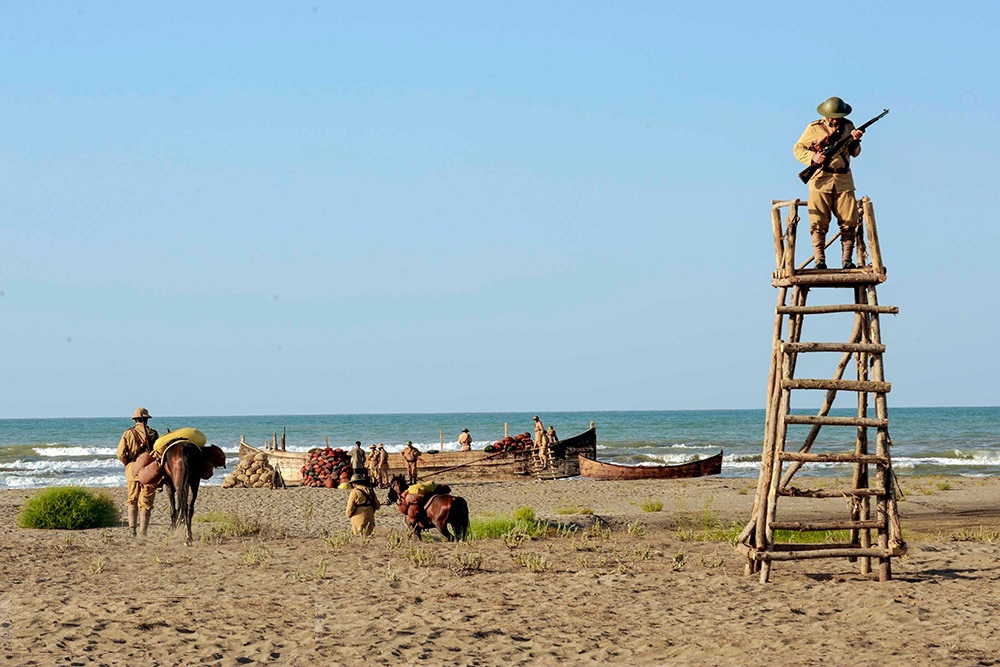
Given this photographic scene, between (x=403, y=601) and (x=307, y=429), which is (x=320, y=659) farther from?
(x=307, y=429)

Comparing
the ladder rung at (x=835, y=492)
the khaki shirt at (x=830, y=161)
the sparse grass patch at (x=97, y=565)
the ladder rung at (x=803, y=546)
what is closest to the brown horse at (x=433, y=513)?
the sparse grass patch at (x=97, y=565)

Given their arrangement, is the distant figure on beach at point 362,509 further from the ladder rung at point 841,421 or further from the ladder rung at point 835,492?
the ladder rung at point 841,421

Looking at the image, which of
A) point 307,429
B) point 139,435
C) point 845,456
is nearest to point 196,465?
point 139,435

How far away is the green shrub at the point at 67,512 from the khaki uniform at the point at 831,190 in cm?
1315

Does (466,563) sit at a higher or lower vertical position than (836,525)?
lower

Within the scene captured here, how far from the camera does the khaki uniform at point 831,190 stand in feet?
40.1

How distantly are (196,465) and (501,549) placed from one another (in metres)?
4.77

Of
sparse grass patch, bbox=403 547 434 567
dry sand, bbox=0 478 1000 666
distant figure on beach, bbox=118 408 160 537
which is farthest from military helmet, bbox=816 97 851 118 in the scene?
distant figure on beach, bbox=118 408 160 537

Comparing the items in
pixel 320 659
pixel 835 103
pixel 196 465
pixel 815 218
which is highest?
pixel 835 103

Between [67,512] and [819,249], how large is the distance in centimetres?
1336

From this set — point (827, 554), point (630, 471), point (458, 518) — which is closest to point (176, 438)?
point (458, 518)

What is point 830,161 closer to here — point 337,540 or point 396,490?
point 396,490

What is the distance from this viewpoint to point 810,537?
16.1 meters

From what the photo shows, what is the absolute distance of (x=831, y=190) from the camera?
40.3 feet
